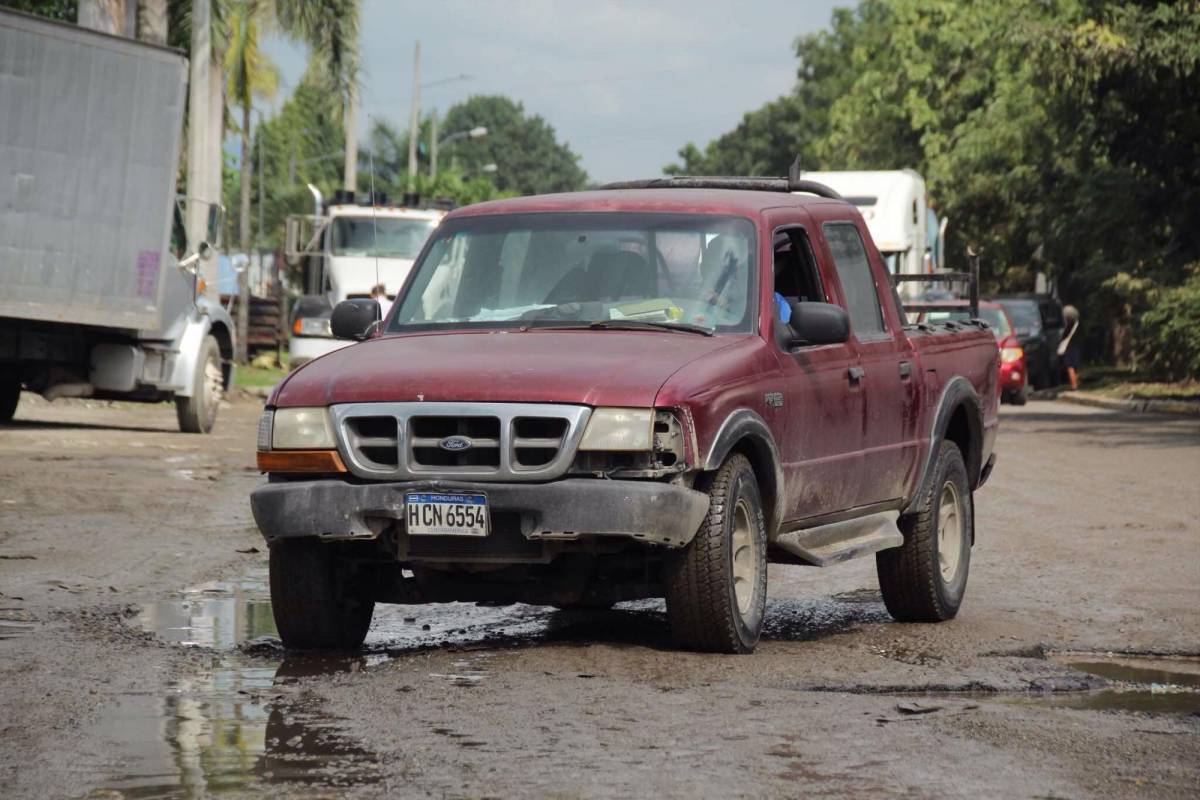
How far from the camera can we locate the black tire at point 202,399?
2189cm

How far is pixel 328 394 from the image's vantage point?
7.77m

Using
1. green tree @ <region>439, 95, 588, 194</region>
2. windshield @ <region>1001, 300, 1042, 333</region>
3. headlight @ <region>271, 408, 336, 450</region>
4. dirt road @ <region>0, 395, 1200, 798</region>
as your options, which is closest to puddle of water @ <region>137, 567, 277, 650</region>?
dirt road @ <region>0, 395, 1200, 798</region>

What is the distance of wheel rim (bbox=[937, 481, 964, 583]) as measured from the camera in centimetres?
998

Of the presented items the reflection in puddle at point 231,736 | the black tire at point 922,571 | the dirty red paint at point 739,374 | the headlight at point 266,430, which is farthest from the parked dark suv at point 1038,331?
the reflection in puddle at point 231,736

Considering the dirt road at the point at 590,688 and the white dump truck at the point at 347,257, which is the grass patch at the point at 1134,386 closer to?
the white dump truck at the point at 347,257

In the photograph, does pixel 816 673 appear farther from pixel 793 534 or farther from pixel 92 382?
pixel 92 382

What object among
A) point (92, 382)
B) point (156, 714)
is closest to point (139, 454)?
point (92, 382)

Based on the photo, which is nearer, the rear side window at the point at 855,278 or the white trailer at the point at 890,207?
the rear side window at the point at 855,278

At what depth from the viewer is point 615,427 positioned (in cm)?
743

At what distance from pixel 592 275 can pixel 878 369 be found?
1.46 meters

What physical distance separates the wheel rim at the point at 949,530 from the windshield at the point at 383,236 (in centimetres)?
2253

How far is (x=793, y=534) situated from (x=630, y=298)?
1143 mm

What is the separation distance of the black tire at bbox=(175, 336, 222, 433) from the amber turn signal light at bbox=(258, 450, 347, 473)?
558 inches

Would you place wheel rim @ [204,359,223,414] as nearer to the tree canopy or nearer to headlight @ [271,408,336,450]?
the tree canopy
